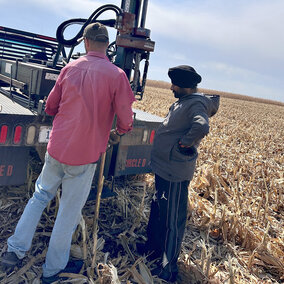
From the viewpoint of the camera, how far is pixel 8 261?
8.30 ft

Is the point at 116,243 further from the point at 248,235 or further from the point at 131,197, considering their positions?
the point at 248,235

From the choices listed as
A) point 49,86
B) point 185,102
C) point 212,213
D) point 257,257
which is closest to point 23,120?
point 49,86

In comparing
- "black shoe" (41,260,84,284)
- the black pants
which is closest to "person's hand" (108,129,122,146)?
the black pants

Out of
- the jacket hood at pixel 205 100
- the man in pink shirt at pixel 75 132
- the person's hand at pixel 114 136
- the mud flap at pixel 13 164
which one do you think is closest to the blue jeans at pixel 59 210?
the man in pink shirt at pixel 75 132

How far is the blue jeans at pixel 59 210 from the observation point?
2.47 m

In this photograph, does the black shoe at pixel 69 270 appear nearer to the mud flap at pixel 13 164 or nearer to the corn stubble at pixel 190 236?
the corn stubble at pixel 190 236

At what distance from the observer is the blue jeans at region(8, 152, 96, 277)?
2.47 m

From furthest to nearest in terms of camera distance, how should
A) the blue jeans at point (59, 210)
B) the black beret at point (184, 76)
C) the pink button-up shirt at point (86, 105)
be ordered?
1. the black beret at point (184, 76)
2. the blue jeans at point (59, 210)
3. the pink button-up shirt at point (86, 105)

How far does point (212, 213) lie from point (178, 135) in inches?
58.2

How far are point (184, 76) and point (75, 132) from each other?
1059 mm

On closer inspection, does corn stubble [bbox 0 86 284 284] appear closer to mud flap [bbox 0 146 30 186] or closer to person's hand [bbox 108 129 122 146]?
mud flap [bbox 0 146 30 186]

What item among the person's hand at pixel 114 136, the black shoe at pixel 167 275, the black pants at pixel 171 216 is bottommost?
the black shoe at pixel 167 275

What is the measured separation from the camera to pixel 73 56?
454 centimetres

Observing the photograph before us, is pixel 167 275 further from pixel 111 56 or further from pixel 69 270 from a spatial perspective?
pixel 111 56
